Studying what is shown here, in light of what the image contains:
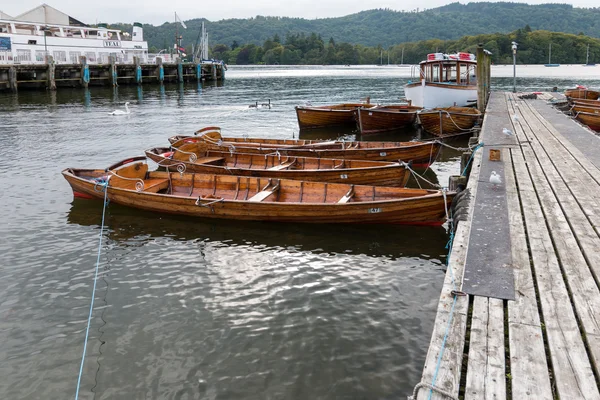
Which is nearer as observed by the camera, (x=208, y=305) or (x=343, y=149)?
(x=208, y=305)

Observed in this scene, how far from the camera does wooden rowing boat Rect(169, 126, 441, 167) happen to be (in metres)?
16.1

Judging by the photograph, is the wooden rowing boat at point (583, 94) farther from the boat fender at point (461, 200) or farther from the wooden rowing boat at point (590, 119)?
the boat fender at point (461, 200)

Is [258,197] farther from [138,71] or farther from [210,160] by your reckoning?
[138,71]

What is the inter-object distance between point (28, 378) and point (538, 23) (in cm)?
22382

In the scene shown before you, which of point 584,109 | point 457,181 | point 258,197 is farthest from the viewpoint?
point 584,109

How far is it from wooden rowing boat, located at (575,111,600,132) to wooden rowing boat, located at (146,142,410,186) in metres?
11.6

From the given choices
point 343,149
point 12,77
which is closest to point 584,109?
point 343,149

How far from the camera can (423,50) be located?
158 metres

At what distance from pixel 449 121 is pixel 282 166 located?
11.8m

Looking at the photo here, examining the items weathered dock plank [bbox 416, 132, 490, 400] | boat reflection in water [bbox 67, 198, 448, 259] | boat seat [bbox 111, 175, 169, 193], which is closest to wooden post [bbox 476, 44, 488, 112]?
boat reflection in water [bbox 67, 198, 448, 259]

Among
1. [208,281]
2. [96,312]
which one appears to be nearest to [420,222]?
[208,281]

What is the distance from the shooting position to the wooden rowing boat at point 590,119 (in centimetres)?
2058

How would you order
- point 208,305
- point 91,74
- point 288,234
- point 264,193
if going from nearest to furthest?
1. point 208,305
2. point 288,234
3. point 264,193
4. point 91,74

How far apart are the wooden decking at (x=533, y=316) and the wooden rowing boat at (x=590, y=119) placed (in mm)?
13056
